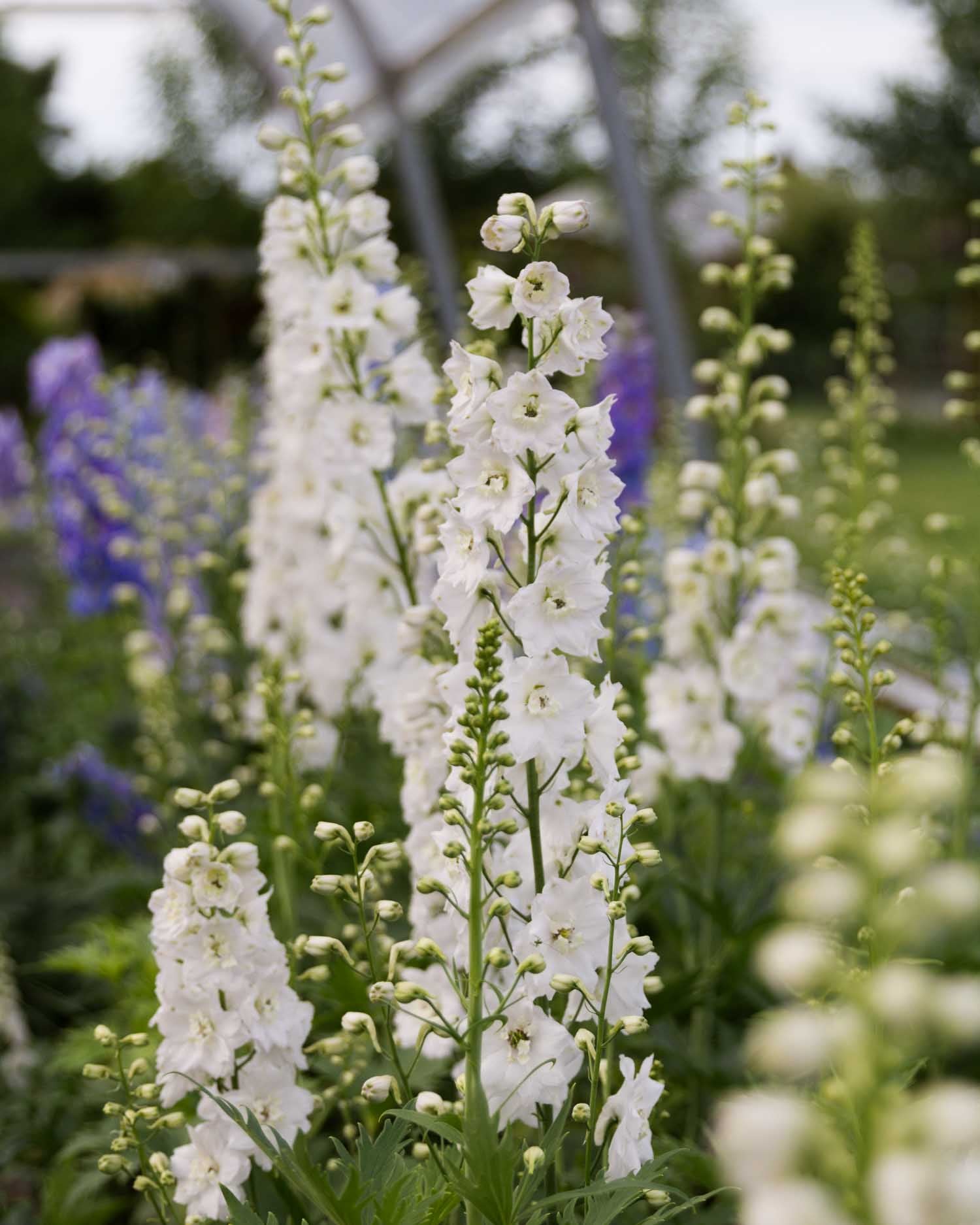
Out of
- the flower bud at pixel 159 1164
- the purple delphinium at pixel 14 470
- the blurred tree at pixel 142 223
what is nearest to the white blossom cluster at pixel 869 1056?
the flower bud at pixel 159 1164

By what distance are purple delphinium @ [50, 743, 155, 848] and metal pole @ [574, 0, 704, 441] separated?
2.56 m

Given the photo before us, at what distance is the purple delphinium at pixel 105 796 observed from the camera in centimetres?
389

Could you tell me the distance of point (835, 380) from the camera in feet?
9.61

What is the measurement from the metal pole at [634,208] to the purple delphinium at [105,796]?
101 inches

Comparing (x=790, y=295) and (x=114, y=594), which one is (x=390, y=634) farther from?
(x=790, y=295)

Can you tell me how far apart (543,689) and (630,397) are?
283 cm

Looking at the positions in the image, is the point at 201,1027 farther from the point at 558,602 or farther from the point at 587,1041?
the point at 558,602

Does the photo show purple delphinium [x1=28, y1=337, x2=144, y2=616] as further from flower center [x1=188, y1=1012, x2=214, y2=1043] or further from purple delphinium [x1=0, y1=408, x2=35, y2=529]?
flower center [x1=188, y1=1012, x2=214, y2=1043]

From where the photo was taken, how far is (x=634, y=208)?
16.8 ft

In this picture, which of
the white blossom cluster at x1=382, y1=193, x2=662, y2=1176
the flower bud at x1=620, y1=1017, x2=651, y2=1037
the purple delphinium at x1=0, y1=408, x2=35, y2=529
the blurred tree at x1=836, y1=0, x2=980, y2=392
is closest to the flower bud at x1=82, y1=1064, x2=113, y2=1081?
the white blossom cluster at x1=382, y1=193, x2=662, y2=1176

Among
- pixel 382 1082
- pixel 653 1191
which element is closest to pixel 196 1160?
pixel 382 1082

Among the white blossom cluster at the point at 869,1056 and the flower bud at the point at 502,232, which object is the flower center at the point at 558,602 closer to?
the flower bud at the point at 502,232

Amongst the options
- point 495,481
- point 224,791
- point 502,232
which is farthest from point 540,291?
point 224,791

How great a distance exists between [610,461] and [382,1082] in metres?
0.74
